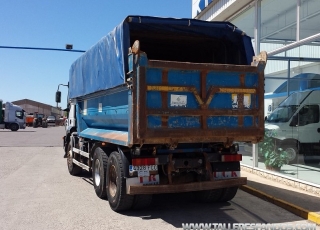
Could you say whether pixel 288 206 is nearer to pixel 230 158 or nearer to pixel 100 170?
pixel 230 158

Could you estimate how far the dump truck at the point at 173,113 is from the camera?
19.3 feet

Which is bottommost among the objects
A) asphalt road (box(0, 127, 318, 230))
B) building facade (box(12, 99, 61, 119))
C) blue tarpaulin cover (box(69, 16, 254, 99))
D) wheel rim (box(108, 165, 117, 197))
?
asphalt road (box(0, 127, 318, 230))

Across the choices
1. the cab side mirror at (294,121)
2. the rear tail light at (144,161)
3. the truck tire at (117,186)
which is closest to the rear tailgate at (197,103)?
the rear tail light at (144,161)

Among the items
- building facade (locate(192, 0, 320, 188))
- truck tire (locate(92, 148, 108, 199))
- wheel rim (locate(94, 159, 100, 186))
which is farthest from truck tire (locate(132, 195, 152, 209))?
building facade (locate(192, 0, 320, 188))

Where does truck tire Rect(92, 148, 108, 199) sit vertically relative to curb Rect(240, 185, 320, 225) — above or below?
above

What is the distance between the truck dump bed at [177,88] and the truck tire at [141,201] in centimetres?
109

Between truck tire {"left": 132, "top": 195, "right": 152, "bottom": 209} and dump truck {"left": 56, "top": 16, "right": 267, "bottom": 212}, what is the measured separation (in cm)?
2

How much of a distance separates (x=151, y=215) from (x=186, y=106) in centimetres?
212

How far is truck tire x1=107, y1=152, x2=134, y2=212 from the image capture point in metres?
6.45

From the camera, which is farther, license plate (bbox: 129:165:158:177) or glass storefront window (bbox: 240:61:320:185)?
glass storefront window (bbox: 240:61:320:185)

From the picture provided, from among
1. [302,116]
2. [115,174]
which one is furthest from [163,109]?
[302,116]

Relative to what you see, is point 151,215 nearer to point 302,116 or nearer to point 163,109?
A: point 163,109

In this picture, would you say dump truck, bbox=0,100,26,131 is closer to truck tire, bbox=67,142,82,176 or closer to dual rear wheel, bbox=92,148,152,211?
truck tire, bbox=67,142,82,176

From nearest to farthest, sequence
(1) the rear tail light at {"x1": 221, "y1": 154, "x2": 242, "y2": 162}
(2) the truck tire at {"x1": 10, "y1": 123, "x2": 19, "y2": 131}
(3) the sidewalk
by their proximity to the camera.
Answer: (3) the sidewalk → (1) the rear tail light at {"x1": 221, "y1": 154, "x2": 242, "y2": 162} → (2) the truck tire at {"x1": 10, "y1": 123, "x2": 19, "y2": 131}
